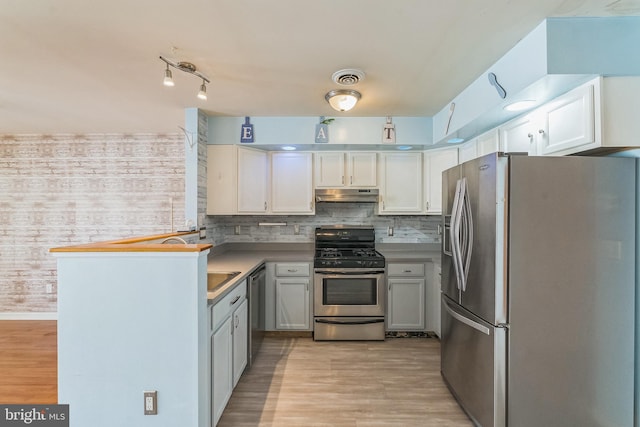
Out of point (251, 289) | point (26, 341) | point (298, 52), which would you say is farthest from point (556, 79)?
point (26, 341)

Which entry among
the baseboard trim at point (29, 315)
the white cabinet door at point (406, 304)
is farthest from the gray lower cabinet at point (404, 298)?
the baseboard trim at point (29, 315)

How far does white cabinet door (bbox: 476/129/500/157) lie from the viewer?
234 centimetres

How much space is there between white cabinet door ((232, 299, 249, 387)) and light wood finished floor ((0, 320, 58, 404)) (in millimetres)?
1358

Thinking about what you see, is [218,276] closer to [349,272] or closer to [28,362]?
[349,272]

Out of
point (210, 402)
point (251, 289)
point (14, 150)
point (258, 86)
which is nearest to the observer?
point (210, 402)

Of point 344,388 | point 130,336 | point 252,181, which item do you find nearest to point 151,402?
point 130,336

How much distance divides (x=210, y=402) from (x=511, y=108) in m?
2.79

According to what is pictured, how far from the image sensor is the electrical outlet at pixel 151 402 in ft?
4.82

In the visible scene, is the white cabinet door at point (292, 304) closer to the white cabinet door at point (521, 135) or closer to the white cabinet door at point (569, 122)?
the white cabinet door at point (521, 135)

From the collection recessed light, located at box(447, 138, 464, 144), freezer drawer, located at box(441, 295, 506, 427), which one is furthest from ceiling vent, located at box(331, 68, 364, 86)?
freezer drawer, located at box(441, 295, 506, 427)

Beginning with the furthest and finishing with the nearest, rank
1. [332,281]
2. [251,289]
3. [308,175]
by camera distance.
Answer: [308,175]
[332,281]
[251,289]

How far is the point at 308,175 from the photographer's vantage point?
10.8 feet

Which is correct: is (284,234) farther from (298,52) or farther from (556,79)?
(556,79)

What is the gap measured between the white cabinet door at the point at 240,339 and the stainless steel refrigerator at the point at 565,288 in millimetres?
1727
